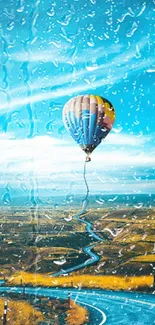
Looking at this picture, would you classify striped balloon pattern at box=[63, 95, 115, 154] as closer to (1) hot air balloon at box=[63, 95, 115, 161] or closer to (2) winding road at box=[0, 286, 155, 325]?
(1) hot air balloon at box=[63, 95, 115, 161]

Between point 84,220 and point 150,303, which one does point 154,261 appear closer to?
point 150,303

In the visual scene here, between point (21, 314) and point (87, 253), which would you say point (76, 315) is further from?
point (87, 253)

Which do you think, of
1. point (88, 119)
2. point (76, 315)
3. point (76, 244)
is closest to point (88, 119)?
point (88, 119)

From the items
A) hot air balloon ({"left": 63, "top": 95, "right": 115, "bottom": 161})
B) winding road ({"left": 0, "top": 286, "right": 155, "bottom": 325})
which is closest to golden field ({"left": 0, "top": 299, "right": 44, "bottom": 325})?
winding road ({"left": 0, "top": 286, "right": 155, "bottom": 325})

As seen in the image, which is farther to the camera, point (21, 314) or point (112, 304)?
point (112, 304)

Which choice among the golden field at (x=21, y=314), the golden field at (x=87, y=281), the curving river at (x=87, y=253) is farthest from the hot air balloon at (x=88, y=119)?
the curving river at (x=87, y=253)

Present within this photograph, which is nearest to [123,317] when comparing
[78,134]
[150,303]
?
[150,303]

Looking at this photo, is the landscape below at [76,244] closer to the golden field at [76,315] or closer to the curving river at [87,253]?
the curving river at [87,253]
